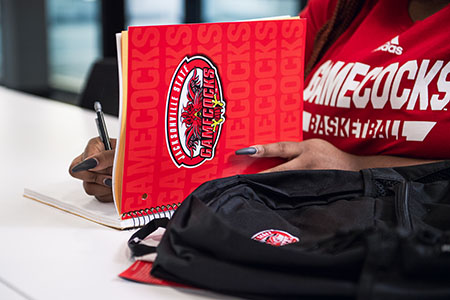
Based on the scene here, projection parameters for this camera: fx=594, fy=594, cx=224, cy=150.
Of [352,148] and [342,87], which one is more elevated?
[342,87]

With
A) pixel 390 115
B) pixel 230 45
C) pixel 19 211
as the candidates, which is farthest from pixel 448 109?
pixel 19 211

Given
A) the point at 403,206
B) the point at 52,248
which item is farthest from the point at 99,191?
the point at 403,206

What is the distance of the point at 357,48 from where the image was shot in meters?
1.12

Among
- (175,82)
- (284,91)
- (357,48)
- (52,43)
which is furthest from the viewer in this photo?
(52,43)

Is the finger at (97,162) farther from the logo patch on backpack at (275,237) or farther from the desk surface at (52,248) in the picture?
the logo patch on backpack at (275,237)

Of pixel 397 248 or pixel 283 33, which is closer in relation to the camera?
pixel 397 248

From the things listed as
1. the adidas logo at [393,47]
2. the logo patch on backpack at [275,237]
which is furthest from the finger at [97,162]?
the adidas logo at [393,47]

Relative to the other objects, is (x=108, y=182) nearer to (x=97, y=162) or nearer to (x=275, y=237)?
(x=97, y=162)

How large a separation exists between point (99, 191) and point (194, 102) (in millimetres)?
184

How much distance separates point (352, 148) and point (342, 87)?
11cm

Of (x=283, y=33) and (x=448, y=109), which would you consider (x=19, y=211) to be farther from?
(x=448, y=109)

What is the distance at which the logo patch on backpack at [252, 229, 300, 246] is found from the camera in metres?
0.64

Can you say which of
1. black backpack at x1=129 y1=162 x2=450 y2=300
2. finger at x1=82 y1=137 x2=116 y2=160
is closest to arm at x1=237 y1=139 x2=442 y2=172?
black backpack at x1=129 y1=162 x2=450 y2=300

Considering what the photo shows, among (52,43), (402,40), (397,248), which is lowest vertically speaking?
(52,43)
